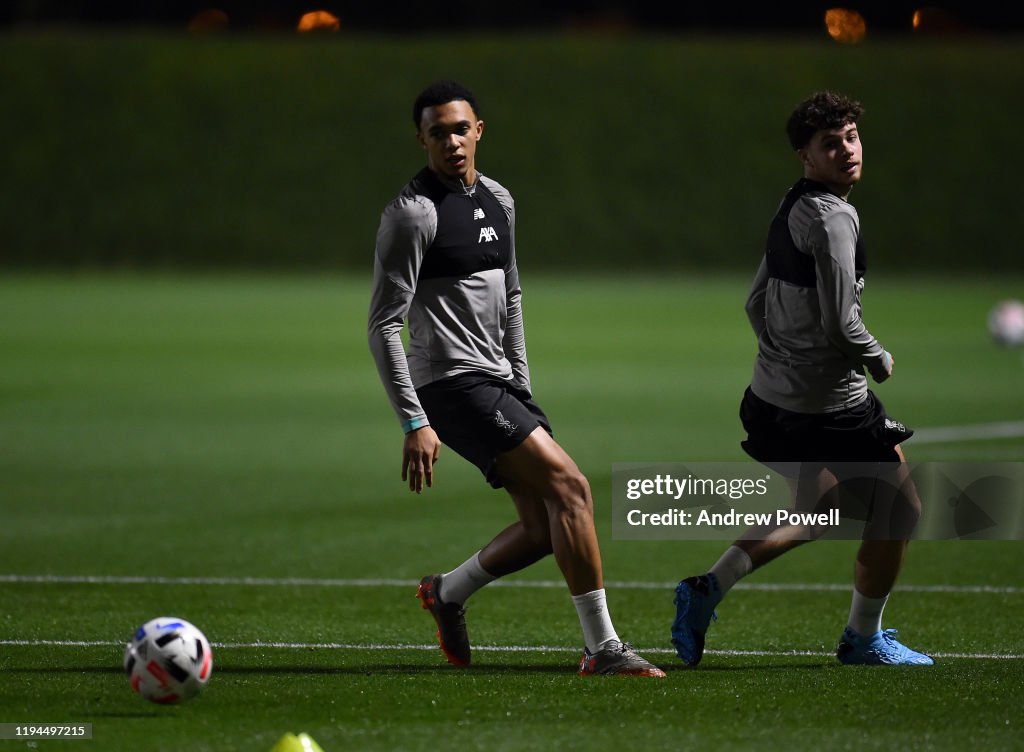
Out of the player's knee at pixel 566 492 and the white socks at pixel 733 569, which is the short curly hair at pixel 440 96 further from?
the white socks at pixel 733 569

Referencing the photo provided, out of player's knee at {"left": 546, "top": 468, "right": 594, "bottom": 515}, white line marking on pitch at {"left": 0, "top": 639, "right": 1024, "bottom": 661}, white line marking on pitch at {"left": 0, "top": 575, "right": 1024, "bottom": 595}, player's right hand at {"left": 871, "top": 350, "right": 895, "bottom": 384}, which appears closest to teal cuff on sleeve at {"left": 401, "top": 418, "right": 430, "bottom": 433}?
player's knee at {"left": 546, "top": 468, "right": 594, "bottom": 515}

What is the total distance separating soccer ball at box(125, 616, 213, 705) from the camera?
5.45 metres

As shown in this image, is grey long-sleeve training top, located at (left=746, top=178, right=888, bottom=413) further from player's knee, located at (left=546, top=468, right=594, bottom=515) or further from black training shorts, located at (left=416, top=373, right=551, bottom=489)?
black training shorts, located at (left=416, top=373, right=551, bottom=489)

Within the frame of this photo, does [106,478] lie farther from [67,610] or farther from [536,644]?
[536,644]

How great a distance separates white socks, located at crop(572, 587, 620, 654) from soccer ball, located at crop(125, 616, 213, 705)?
4.72ft

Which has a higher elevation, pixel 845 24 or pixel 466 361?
pixel 845 24

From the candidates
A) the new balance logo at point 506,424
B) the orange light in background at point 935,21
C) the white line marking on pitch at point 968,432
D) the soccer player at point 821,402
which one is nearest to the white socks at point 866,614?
the soccer player at point 821,402

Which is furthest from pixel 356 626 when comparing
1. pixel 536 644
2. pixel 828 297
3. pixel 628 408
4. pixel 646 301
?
→ pixel 646 301

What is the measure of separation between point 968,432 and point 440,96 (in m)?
9.29

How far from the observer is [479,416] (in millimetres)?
6133

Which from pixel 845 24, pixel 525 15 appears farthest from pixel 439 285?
pixel 525 15

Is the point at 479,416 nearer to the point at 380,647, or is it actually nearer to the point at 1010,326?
the point at 380,647

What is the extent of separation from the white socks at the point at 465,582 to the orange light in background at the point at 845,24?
170 ft

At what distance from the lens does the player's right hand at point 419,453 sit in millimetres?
5953
